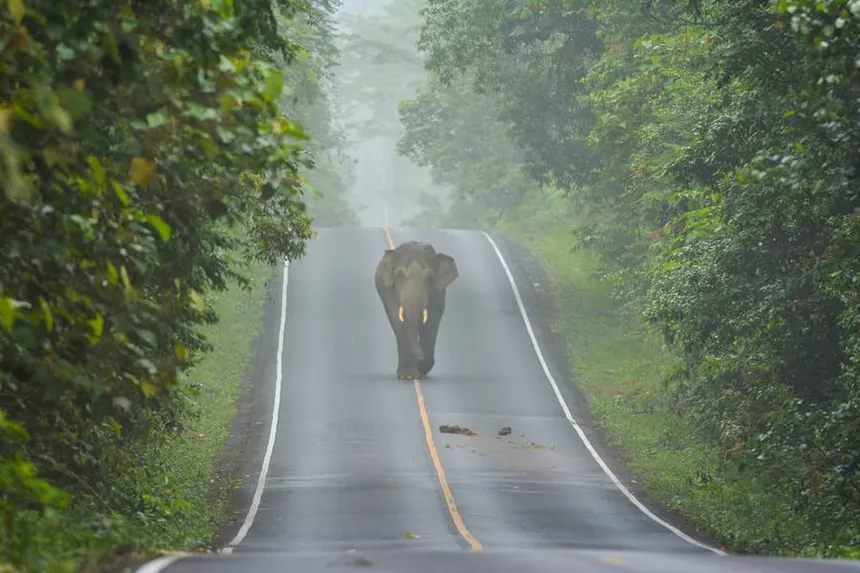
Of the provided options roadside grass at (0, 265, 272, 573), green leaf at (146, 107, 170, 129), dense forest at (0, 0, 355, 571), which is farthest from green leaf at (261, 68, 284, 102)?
roadside grass at (0, 265, 272, 573)

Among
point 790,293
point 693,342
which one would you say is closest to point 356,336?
point 693,342

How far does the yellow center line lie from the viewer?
20.0 m

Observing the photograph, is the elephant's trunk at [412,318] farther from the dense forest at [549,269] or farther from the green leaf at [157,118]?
the green leaf at [157,118]

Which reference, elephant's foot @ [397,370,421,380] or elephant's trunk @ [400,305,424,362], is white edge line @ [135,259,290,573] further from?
elephant's trunk @ [400,305,424,362]

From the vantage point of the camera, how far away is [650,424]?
104 feet

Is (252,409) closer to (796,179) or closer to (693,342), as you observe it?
(693,342)

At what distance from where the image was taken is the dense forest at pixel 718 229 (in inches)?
737

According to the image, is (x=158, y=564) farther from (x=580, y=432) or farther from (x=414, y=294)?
(x=414, y=294)

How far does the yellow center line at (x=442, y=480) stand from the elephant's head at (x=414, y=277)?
1.51m

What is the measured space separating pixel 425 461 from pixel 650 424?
6680 mm

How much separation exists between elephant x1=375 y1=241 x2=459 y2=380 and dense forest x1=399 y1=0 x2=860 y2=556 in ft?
13.1

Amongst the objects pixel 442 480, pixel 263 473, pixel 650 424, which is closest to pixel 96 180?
pixel 442 480

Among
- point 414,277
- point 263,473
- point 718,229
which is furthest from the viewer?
point 414,277

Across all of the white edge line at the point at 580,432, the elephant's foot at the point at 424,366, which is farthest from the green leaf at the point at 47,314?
the elephant's foot at the point at 424,366
